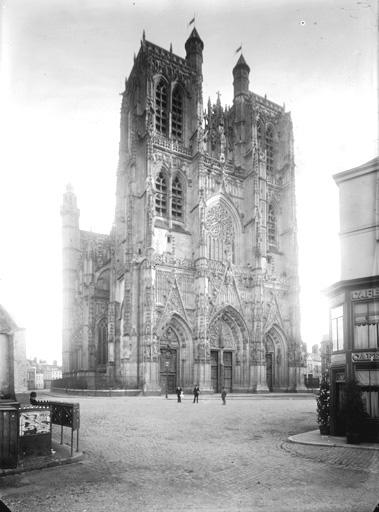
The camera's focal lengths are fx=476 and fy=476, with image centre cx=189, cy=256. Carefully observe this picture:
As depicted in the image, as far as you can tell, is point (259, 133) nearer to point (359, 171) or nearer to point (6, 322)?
point (359, 171)

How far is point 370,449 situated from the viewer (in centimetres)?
1227

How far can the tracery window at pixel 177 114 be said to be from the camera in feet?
148

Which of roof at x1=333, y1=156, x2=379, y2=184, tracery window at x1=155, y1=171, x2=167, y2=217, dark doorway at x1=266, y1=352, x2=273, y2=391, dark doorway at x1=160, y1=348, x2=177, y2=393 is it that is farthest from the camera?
dark doorway at x1=266, y1=352, x2=273, y2=391

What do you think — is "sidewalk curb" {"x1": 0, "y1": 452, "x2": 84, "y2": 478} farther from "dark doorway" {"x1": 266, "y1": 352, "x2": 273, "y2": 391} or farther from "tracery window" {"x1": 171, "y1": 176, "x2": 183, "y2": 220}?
"dark doorway" {"x1": 266, "y1": 352, "x2": 273, "y2": 391}

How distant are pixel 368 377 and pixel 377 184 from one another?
6375 mm

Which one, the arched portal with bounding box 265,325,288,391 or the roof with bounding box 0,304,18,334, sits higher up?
the roof with bounding box 0,304,18,334

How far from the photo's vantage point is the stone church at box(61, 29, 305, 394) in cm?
3834

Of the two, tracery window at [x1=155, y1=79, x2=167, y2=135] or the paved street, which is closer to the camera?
the paved street

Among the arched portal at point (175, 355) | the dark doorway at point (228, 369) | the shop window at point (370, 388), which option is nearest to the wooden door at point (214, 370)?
the dark doorway at point (228, 369)

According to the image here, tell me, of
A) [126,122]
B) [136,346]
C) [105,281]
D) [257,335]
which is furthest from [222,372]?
[126,122]

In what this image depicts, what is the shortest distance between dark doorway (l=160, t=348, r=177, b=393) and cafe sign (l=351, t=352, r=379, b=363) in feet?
83.0

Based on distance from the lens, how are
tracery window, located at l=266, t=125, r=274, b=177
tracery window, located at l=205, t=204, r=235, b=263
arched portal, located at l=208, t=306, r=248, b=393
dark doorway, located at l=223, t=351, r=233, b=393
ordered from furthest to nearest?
tracery window, located at l=266, t=125, r=274, b=177 → tracery window, located at l=205, t=204, r=235, b=263 → dark doorway, located at l=223, t=351, r=233, b=393 → arched portal, located at l=208, t=306, r=248, b=393

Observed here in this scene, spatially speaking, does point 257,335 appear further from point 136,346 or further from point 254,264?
point 136,346

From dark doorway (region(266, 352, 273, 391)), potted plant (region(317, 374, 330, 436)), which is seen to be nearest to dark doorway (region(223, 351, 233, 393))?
dark doorway (region(266, 352, 273, 391))
